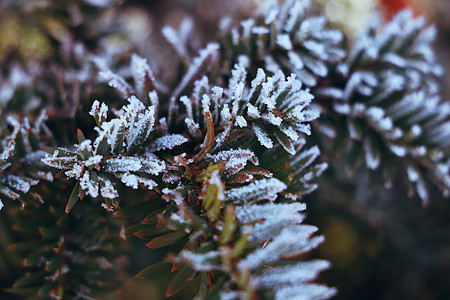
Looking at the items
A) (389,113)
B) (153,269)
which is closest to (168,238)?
(153,269)

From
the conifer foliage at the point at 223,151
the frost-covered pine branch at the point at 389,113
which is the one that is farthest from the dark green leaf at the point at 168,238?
the frost-covered pine branch at the point at 389,113

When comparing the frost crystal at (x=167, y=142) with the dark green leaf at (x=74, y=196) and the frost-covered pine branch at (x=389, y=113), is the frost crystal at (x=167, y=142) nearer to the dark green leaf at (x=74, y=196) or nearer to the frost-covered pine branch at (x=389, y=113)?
the dark green leaf at (x=74, y=196)

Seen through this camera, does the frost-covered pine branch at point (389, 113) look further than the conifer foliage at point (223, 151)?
Yes

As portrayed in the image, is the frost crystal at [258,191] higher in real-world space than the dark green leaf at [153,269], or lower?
higher

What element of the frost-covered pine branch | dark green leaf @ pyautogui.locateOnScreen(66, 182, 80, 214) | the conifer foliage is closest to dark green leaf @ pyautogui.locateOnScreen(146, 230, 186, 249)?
the conifer foliage

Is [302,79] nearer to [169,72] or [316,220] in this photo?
[169,72]

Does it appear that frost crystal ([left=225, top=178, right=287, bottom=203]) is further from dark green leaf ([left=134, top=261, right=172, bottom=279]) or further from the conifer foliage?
dark green leaf ([left=134, top=261, right=172, bottom=279])

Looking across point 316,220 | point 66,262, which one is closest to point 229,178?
point 66,262

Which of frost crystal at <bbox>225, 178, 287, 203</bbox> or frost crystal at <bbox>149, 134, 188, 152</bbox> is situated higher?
frost crystal at <bbox>149, 134, 188, 152</bbox>
